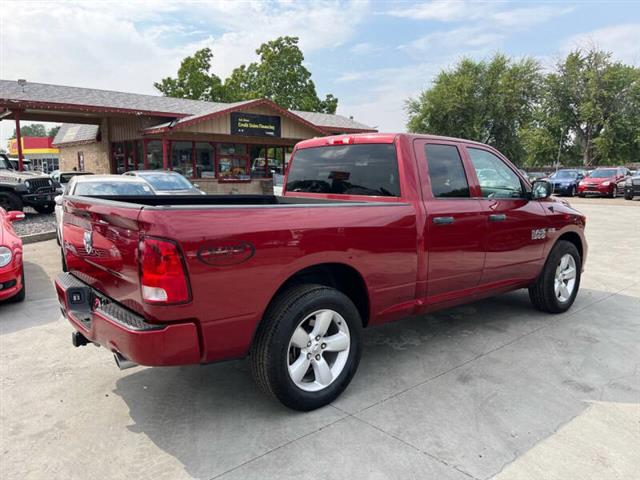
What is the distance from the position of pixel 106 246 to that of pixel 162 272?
612 millimetres

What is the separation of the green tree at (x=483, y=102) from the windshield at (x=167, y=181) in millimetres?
32534

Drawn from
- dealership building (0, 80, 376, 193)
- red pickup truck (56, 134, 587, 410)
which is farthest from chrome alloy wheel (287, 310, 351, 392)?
dealership building (0, 80, 376, 193)

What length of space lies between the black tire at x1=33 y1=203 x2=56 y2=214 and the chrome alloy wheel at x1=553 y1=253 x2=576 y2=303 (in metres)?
13.9

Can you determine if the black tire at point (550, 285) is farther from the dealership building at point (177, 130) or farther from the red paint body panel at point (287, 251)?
the dealership building at point (177, 130)

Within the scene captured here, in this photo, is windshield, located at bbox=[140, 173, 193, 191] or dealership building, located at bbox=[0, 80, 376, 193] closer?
windshield, located at bbox=[140, 173, 193, 191]

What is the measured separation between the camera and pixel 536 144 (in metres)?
46.3

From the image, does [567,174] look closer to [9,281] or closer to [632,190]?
[632,190]

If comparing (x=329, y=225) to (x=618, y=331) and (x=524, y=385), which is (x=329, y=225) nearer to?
(x=524, y=385)

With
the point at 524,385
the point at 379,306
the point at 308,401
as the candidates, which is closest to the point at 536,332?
the point at 524,385

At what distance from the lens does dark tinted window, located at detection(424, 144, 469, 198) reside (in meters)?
4.00

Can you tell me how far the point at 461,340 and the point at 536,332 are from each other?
84 cm

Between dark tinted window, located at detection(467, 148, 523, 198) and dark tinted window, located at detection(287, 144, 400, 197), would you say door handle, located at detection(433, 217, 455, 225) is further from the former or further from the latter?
dark tinted window, located at detection(467, 148, 523, 198)

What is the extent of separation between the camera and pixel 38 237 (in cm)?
1055

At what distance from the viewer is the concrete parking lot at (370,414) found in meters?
2.62
